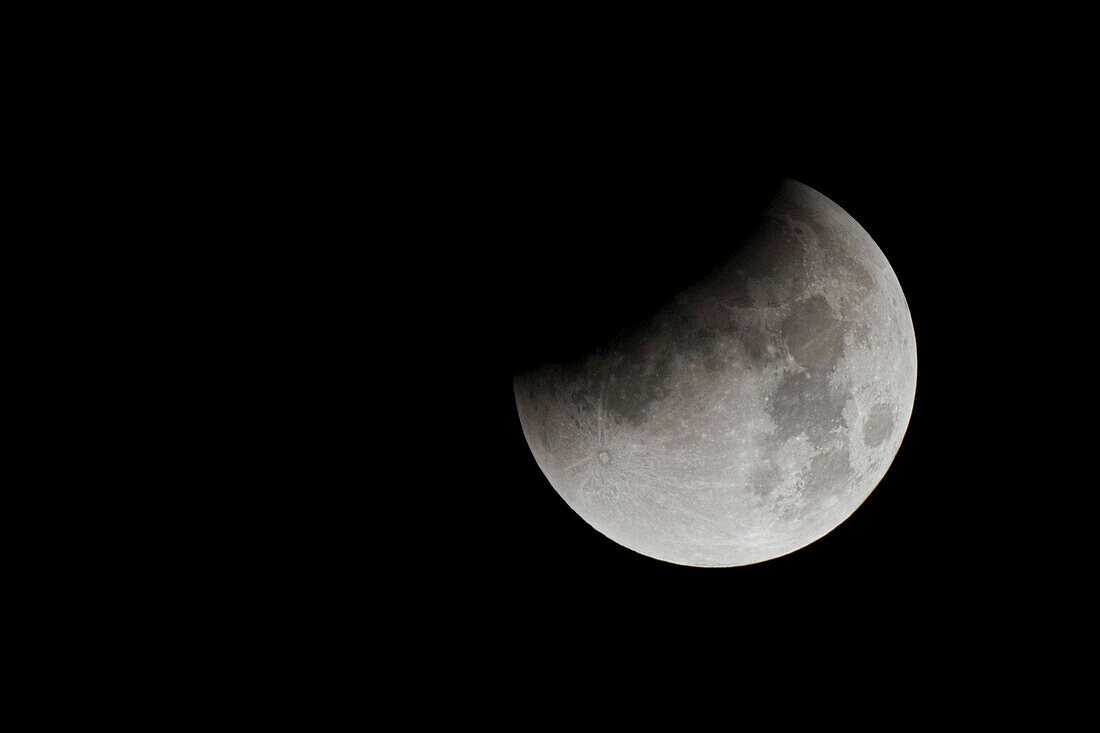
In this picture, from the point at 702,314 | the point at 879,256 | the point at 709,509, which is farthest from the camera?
the point at 879,256

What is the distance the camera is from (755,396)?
2.42 metres

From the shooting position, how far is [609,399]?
2582 mm

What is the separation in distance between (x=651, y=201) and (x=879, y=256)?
1.01 metres

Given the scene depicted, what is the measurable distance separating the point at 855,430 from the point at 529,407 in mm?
1243

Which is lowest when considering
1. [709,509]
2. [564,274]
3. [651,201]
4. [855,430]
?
[709,509]

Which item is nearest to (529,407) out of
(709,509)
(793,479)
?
(709,509)

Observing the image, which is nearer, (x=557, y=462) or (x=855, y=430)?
(x=855, y=430)

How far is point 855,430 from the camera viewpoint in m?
2.58

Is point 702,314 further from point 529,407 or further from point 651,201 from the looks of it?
point 529,407

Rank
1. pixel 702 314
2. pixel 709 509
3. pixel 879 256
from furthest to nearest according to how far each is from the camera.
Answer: pixel 879 256 < pixel 709 509 < pixel 702 314

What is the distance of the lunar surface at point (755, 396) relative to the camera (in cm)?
243

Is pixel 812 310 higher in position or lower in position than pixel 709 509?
higher

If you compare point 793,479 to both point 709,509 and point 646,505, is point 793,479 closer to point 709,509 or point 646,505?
point 709,509

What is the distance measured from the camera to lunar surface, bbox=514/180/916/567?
2.43m
